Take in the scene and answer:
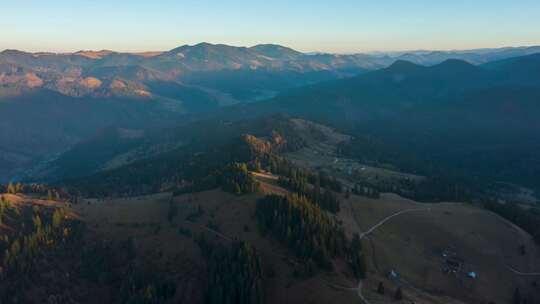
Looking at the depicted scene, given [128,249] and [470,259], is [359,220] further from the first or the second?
[128,249]

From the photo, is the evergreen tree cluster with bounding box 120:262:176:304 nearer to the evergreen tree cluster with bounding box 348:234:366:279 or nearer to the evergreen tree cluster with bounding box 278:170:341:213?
the evergreen tree cluster with bounding box 348:234:366:279

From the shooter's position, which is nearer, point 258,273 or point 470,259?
point 258,273

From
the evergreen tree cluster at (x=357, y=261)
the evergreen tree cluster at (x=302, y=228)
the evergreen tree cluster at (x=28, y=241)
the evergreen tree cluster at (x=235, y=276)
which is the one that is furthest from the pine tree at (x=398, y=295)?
the evergreen tree cluster at (x=28, y=241)

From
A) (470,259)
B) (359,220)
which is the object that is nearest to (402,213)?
(359,220)

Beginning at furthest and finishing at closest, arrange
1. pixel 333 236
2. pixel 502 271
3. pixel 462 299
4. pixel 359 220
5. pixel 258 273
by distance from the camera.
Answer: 1. pixel 359 220
2. pixel 502 271
3. pixel 333 236
4. pixel 462 299
5. pixel 258 273

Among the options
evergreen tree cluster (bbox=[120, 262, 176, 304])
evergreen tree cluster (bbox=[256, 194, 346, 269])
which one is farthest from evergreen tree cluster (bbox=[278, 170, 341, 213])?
evergreen tree cluster (bbox=[120, 262, 176, 304])

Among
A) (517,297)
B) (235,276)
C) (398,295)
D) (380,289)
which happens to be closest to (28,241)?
(235,276)
